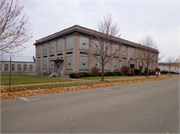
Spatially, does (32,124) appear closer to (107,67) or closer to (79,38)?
(79,38)

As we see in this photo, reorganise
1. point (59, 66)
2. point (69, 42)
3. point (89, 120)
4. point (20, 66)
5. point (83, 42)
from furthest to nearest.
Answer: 1. point (20, 66)
2. point (59, 66)
3. point (69, 42)
4. point (83, 42)
5. point (89, 120)

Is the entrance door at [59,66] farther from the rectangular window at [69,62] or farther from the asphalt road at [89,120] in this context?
the asphalt road at [89,120]

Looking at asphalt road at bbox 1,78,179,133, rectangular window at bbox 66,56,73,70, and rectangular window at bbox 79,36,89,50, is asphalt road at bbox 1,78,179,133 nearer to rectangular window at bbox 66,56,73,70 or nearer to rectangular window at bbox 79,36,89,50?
rectangular window at bbox 66,56,73,70

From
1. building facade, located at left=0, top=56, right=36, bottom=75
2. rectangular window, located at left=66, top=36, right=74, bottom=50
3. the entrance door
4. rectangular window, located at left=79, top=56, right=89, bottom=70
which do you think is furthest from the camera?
building facade, located at left=0, top=56, right=36, bottom=75

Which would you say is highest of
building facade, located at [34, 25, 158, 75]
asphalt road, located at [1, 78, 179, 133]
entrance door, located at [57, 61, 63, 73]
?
building facade, located at [34, 25, 158, 75]

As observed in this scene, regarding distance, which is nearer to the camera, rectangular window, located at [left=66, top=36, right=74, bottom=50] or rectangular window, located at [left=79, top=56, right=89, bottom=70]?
rectangular window, located at [left=79, top=56, right=89, bottom=70]

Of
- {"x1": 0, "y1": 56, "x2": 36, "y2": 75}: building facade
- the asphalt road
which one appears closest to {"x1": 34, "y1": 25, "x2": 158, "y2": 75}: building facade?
{"x1": 0, "y1": 56, "x2": 36, "y2": 75}: building facade

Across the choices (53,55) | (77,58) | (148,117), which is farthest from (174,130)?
(53,55)

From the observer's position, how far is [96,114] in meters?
5.02

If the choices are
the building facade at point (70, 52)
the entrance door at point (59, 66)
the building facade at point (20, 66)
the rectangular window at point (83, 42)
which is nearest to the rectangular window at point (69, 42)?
the building facade at point (70, 52)

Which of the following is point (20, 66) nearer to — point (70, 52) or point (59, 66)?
point (59, 66)

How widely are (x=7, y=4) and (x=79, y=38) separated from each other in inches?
783

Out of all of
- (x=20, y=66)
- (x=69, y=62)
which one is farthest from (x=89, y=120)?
(x=20, y=66)

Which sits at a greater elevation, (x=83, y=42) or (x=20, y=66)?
(x=83, y=42)
